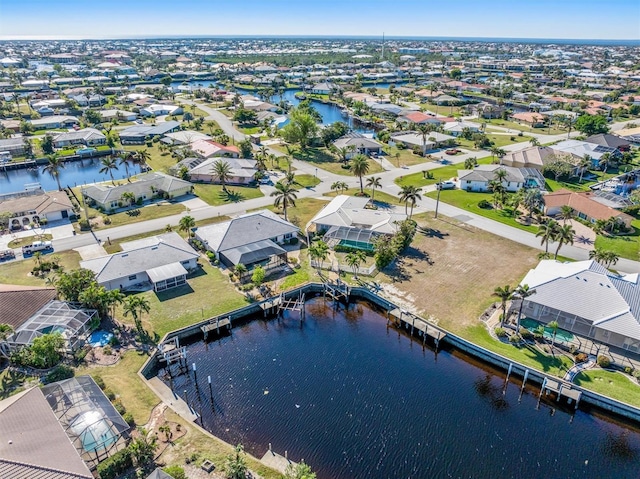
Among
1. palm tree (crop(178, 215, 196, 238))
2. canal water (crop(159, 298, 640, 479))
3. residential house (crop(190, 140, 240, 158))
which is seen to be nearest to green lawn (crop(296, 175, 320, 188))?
residential house (crop(190, 140, 240, 158))

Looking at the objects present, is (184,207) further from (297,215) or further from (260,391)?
(260,391)

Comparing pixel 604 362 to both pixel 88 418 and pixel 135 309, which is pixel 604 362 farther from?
pixel 135 309

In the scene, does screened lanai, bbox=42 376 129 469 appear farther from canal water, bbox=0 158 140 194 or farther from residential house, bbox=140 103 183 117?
residential house, bbox=140 103 183 117

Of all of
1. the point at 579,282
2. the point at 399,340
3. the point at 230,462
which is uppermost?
the point at 579,282

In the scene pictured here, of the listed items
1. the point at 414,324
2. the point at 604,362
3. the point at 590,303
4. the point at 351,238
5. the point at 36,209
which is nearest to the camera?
the point at 604,362

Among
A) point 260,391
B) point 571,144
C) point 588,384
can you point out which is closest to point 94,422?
point 260,391

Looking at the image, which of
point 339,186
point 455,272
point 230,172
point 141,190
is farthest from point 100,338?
point 339,186

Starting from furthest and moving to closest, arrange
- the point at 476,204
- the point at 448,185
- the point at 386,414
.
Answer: the point at 448,185, the point at 476,204, the point at 386,414
